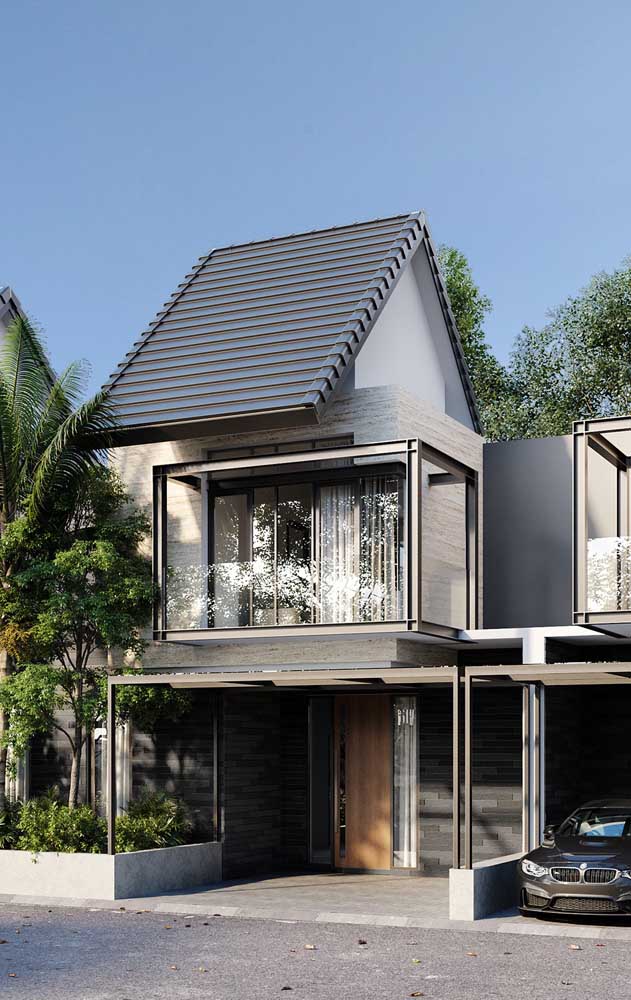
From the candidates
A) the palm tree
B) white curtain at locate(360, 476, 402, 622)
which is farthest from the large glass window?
the palm tree

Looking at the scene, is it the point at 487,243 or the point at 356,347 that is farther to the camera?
the point at 487,243

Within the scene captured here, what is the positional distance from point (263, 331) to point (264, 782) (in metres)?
7.00

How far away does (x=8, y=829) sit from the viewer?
17750 mm

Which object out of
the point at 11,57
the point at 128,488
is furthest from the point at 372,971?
the point at 11,57

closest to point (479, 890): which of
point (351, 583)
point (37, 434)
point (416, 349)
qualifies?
point (351, 583)

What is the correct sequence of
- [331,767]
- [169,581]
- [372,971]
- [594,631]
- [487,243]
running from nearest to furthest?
[372,971] → [594,631] → [169,581] → [331,767] → [487,243]

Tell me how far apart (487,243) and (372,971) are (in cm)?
4822

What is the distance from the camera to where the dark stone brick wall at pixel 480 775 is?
18.4 m

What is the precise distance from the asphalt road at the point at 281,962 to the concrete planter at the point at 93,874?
1371mm

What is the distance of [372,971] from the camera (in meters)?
11.3

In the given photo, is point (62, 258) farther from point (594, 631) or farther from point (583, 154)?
point (594, 631)

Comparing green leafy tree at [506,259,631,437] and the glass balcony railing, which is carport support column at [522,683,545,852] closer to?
the glass balcony railing

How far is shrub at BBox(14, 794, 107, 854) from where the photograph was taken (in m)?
16.9

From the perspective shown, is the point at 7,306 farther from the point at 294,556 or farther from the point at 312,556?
the point at 312,556
